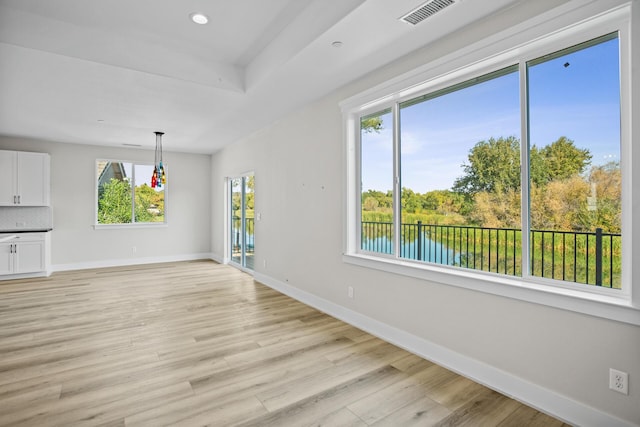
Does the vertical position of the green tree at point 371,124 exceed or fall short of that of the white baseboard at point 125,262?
it exceeds it

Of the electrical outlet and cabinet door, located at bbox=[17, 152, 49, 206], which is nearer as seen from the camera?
the electrical outlet

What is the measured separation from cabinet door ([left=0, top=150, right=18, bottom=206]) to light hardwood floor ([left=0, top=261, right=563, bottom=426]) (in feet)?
8.52

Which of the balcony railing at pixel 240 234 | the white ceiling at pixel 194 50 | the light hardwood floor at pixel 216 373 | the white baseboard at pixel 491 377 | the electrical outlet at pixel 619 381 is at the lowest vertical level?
the light hardwood floor at pixel 216 373

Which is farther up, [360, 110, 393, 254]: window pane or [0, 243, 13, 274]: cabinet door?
[360, 110, 393, 254]: window pane

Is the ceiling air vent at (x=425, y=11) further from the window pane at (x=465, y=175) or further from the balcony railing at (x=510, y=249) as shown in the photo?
the balcony railing at (x=510, y=249)

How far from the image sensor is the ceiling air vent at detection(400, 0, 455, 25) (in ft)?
7.25

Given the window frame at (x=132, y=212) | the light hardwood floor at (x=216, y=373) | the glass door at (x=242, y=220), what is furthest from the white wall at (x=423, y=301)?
the window frame at (x=132, y=212)

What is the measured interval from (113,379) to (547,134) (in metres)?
3.60

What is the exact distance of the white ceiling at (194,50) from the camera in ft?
8.55

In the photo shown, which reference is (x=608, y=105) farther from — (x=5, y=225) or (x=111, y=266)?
(x=5, y=225)

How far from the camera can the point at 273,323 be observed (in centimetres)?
367

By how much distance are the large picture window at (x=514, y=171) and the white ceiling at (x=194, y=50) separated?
59cm

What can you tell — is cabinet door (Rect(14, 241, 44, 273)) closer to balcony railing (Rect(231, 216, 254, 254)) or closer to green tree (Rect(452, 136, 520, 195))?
balcony railing (Rect(231, 216, 254, 254))

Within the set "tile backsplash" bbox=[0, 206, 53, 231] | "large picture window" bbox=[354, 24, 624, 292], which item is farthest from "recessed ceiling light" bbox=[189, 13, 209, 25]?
"tile backsplash" bbox=[0, 206, 53, 231]
